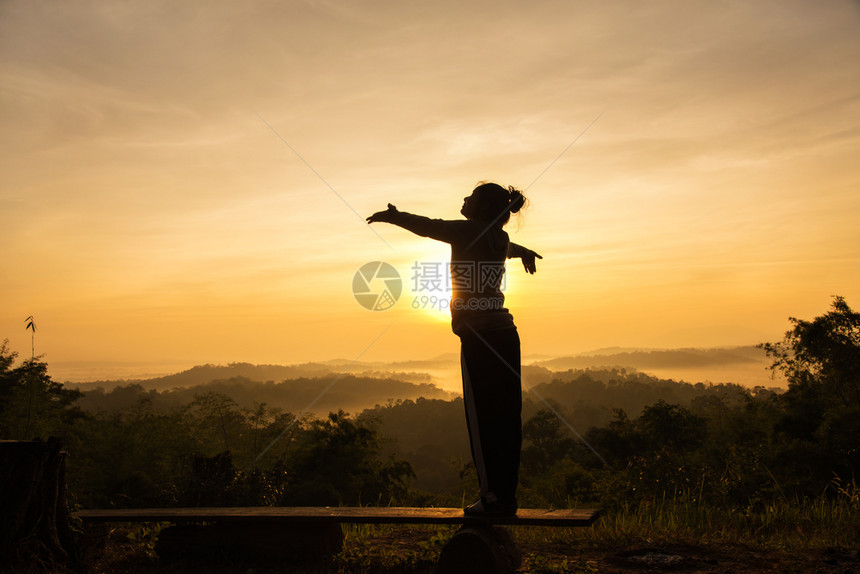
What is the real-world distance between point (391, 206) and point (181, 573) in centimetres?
392

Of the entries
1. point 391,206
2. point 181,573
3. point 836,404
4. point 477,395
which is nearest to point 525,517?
point 477,395

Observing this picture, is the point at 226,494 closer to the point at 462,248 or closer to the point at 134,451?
the point at 462,248

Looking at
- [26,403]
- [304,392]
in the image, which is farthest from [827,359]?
[304,392]

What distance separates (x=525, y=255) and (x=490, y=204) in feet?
3.01

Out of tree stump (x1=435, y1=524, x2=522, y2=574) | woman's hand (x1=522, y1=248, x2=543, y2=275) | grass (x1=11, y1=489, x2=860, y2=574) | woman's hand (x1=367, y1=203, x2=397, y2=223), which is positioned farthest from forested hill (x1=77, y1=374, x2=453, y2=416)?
woman's hand (x1=367, y1=203, x2=397, y2=223)

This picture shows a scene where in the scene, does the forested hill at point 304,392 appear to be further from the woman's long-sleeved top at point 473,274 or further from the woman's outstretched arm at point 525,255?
the woman's long-sleeved top at point 473,274

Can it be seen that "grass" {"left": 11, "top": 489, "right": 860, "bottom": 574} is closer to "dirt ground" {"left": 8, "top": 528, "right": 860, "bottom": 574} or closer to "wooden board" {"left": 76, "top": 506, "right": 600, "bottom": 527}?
"dirt ground" {"left": 8, "top": 528, "right": 860, "bottom": 574}

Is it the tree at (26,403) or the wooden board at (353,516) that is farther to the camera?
the tree at (26,403)

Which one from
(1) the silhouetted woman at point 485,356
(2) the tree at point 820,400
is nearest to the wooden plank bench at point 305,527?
(1) the silhouetted woman at point 485,356

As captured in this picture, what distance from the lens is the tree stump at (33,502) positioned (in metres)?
4.89

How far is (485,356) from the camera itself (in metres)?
5.11

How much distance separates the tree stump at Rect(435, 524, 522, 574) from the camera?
480 cm

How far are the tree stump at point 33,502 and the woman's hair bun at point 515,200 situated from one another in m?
4.60

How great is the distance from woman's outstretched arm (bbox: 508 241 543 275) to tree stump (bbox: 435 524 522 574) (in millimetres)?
2530
